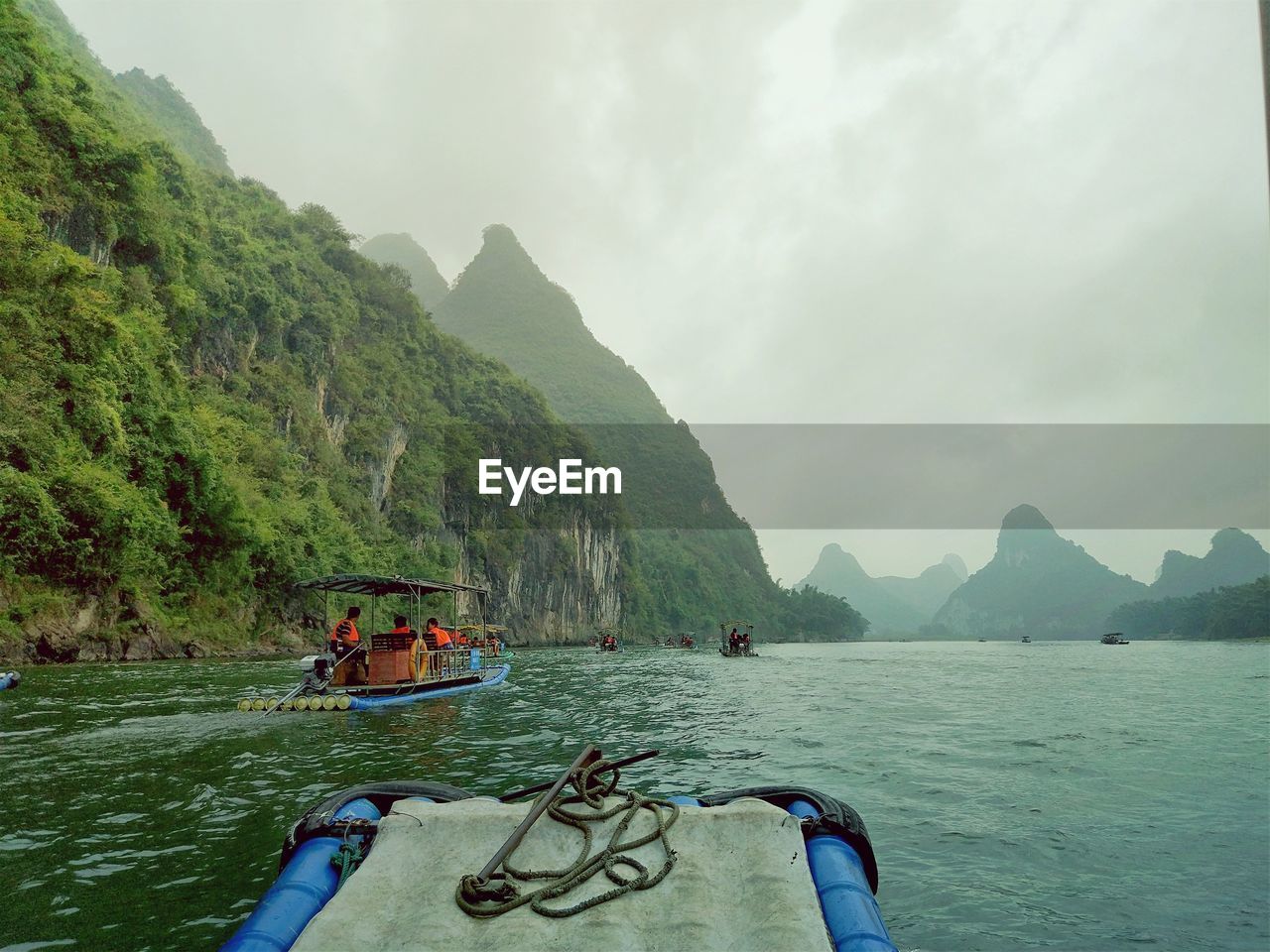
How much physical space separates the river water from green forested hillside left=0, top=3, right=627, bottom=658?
370 inches

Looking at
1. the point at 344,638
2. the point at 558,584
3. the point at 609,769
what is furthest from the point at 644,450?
the point at 609,769

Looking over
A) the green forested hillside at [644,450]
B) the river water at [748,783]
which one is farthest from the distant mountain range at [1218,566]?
the river water at [748,783]

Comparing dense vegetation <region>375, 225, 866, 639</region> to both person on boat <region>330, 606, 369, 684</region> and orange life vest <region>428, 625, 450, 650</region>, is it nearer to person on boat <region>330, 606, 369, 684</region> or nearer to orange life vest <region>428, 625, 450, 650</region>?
orange life vest <region>428, 625, 450, 650</region>

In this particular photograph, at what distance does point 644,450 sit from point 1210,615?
88314 millimetres

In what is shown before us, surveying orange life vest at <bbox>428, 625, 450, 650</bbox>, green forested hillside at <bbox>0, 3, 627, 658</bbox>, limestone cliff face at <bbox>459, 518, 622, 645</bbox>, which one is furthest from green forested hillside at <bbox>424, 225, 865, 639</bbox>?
orange life vest at <bbox>428, 625, 450, 650</bbox>

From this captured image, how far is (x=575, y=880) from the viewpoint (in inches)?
107

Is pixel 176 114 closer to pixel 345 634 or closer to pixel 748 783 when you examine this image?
pixel 345 634

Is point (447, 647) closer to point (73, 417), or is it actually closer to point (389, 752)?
point (389, 752)

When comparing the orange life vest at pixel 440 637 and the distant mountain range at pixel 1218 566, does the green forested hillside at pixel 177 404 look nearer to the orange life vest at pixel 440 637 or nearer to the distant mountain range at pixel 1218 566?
the orange life vest at pixel 440 637

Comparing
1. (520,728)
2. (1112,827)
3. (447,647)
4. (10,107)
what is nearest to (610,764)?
(1112,827)

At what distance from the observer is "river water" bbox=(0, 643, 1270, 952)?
4.67 metres

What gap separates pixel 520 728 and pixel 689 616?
98.6 metres

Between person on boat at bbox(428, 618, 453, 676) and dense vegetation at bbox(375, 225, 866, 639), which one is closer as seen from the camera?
person on boat at bbox(428, 618, 453, 676)

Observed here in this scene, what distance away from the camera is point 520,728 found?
1219cm
